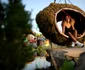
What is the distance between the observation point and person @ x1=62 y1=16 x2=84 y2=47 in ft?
18.0

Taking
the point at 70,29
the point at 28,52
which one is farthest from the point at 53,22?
the point at 28,52

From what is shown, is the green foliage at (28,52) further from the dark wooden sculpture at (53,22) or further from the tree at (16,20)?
the dark wooden sculpture at (53,22)

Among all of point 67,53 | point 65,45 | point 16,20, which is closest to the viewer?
point 16,20

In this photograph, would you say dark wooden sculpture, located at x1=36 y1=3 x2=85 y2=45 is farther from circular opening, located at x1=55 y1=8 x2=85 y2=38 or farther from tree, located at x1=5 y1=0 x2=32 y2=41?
tree, located at x1=5 y1=0 x2=32 y2=41

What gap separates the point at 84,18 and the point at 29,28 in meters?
2.77

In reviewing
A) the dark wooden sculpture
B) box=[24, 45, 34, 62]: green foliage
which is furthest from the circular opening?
box=[24, 45, 34, 62]: green foliage

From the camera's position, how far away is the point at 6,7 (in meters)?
3.32

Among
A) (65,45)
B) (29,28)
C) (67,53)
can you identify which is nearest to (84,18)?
(65,45)

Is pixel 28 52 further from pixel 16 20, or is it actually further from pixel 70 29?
pixel 70 29

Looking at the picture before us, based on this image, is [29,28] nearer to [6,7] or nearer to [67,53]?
[6,7]

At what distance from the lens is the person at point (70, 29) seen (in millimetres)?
5501

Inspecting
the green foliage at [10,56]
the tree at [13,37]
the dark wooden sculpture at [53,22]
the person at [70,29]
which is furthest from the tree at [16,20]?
the person at [70,29]

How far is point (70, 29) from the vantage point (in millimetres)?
5766

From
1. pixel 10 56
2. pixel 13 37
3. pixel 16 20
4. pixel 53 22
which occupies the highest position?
pixel 53 22
